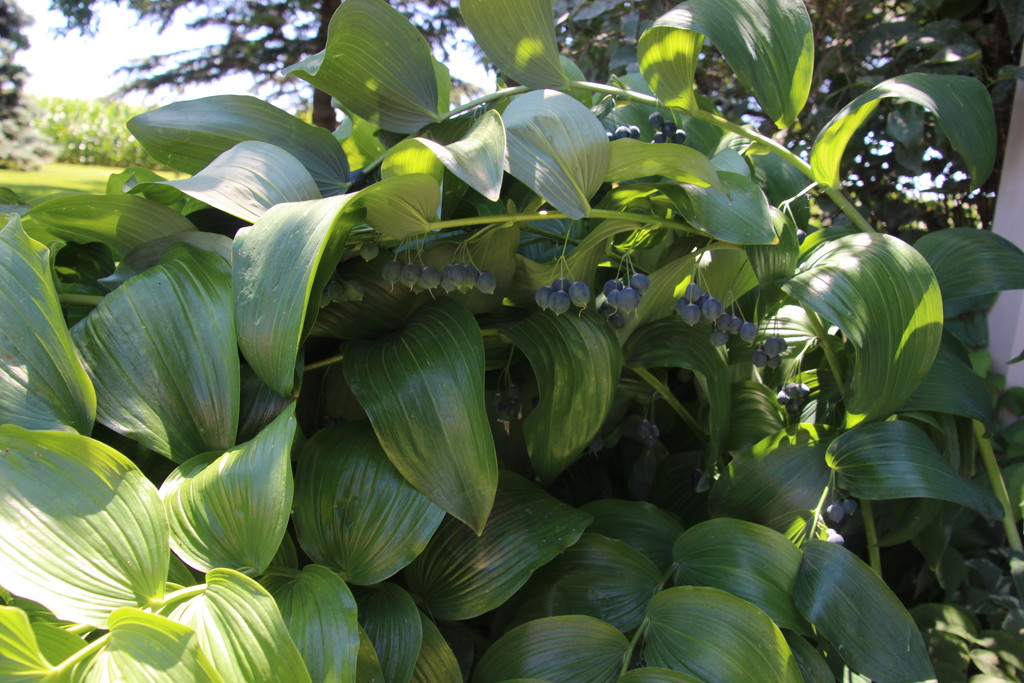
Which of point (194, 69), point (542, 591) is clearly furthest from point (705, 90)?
point (194, 69)

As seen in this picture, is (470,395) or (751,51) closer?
(470,395)

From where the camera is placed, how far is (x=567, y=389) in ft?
Result: 2.20

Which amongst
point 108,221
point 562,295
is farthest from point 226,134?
point 562,295

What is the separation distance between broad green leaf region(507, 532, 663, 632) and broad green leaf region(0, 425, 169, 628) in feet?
1.22

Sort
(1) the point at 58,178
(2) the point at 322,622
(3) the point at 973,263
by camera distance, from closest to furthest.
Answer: (2) the point at 322,622
(3) the point at 973,263
(1) the point at 58,178

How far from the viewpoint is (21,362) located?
0.52 meters

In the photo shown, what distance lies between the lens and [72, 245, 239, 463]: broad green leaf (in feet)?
1.83

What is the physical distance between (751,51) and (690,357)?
1.04 feet

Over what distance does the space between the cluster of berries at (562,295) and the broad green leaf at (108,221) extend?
341 mm

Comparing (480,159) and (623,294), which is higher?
(480,159)

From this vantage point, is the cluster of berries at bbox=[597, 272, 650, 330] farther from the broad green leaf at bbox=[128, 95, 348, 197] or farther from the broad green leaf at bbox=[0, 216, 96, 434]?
the broad green leaf at bbox=[0, 216, 96, 434]

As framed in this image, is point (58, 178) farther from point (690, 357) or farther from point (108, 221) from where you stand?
point (690, 357)

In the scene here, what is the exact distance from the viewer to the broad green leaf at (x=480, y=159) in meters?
0.49

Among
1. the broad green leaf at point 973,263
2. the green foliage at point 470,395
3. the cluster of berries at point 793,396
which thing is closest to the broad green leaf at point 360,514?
the green foliage at point 470,395
